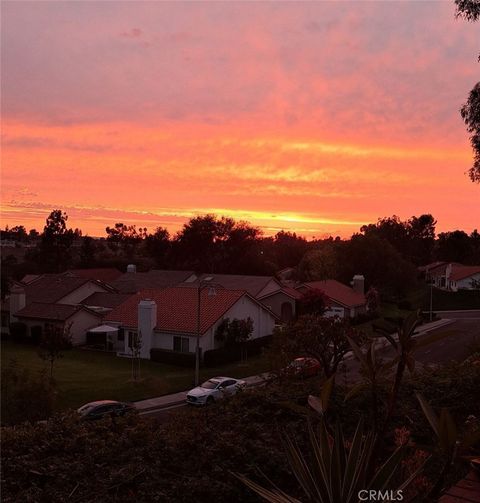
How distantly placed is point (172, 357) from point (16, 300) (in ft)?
66.4

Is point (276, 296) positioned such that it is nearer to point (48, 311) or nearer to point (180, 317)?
point (180, 317)

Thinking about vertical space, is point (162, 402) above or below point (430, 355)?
below

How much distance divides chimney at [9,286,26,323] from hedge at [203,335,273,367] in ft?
71.5

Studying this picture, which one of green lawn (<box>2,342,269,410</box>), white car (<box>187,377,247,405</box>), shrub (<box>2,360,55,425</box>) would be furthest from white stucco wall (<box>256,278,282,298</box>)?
shrub (<box>2,360,55,425</box>)

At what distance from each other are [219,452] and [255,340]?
3426 centimetres

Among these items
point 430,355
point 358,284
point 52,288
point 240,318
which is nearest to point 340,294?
point 358,284

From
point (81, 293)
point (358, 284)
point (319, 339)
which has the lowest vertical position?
point (81, 293)

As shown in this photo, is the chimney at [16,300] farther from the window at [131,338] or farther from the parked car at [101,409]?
the parked car at [101,409]

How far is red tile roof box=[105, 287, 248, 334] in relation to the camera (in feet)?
130

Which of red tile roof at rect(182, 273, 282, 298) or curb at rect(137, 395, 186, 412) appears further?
red tile roof at rect(182, 273, 282, 298)

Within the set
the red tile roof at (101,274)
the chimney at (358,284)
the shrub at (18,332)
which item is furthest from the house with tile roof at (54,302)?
the chimney at (358,284)

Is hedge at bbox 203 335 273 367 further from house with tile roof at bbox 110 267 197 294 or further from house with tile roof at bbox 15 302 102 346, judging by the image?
house with tile roof at bbox 110 267 197 294

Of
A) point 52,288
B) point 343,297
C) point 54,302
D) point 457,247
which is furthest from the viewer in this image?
point 457,247

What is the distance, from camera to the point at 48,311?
47.4 m
